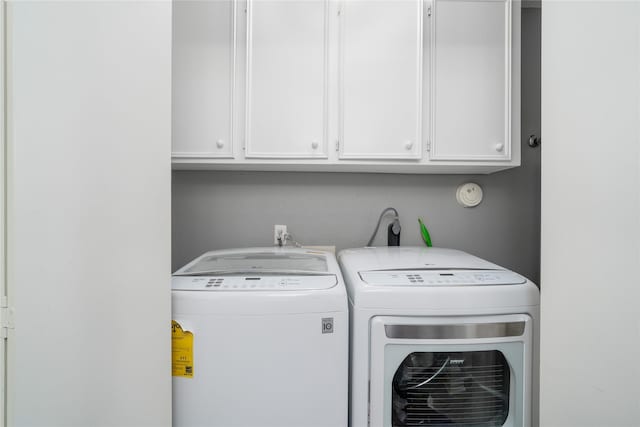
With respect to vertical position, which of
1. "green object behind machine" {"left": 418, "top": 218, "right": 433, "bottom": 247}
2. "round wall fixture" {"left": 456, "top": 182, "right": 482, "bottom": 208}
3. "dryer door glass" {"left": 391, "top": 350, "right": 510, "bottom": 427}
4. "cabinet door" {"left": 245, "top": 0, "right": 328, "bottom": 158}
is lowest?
"dryer door glass" {"left": 391, "top": 350, "right": 510, "bottom": 427}

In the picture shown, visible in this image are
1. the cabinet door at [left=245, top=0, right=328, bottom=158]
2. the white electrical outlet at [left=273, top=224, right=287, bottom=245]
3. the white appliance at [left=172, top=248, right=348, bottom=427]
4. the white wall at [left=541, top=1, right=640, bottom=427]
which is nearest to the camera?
the white wall at [left=541, top=1, right=640, bottom=427]

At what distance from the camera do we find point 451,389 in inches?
39.3

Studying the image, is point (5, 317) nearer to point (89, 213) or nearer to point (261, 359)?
point (89, 213)

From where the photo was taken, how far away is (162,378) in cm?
88

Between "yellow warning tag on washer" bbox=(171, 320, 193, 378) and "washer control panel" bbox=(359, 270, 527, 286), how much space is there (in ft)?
1.92

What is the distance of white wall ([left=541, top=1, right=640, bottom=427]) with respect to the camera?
0.55 m

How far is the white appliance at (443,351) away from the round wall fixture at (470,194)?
28.4 inches

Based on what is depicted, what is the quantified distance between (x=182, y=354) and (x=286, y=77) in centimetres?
112

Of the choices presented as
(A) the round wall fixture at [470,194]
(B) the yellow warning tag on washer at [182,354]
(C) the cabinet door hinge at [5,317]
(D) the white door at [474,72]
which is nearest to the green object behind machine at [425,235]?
(A) the round wall fixture at [470,194]

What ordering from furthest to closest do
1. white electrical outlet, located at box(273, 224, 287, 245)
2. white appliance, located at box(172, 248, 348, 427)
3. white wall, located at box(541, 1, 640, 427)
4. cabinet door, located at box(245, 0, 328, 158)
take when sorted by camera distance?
1. white electrical outlet, located at box(273, 224, 287, 245)
2. cabinet door, located at box(245, 0, 328, 158)
3. white appliance, located at box(172, 248, 348, 427)
4. white wall, located at box(541, 1, 640, 427)

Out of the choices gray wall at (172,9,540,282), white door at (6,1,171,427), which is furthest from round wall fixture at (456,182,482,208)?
white door at (6,1,171,427)

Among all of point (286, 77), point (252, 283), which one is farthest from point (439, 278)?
point (286, 77)

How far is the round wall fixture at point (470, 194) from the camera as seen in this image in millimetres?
1688

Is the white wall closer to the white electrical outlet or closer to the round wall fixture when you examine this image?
the round wall fixture
